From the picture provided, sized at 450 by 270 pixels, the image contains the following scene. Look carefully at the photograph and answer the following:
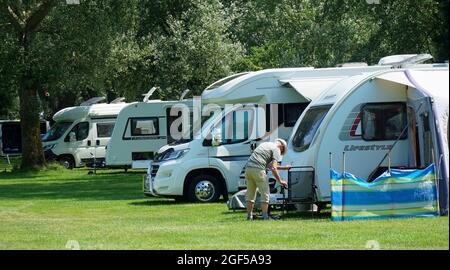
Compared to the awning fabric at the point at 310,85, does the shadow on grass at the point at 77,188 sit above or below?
below

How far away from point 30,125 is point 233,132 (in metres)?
17.3

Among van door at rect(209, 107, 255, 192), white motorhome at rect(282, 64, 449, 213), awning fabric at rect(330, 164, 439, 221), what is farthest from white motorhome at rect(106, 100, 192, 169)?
awning fabric at rect(330, 164, 439, 221)

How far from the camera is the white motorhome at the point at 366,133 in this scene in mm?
17172

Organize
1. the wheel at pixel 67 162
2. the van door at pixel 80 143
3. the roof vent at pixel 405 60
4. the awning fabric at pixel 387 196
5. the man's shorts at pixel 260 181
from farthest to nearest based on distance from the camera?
the wheel at pixel 67 162, the van door at pixel 80 143, the roof vent at pixel 405 60, the man's shorts at pixel 260 181, the awning fabric at pixel 387 196

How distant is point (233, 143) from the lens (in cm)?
2127

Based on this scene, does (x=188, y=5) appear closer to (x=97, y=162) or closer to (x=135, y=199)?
(x=97, y=162)

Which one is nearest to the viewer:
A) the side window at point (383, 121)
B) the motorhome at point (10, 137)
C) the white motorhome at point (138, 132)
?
the side window at point (383, 121)

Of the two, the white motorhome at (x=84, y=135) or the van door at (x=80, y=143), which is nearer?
the white motorhome at (x=84, y=135)

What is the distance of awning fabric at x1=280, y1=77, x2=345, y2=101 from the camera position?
2031 centimetres

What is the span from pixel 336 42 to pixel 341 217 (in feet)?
88.8

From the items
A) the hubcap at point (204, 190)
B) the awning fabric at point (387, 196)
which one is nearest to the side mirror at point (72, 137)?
the hubcap at point (204, 190)

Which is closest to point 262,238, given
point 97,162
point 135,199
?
point 135,199

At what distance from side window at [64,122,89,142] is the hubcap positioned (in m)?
18.9

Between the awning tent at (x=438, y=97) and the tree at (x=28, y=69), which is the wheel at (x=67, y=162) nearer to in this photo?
the tree at (x=28, y=69)
